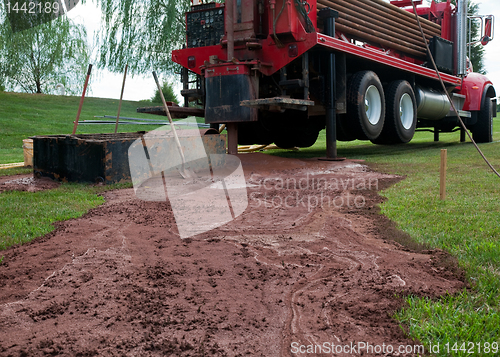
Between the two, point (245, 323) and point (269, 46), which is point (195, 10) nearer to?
point (269, 46)

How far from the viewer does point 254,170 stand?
7.74 metres

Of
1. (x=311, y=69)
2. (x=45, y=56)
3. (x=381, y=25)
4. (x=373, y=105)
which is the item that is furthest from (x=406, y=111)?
(x=45, y=56)

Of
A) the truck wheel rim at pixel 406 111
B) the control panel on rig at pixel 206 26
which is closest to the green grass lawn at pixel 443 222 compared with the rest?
the truck wheel rim at pixel 406 111

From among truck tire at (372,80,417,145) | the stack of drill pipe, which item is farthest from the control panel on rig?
truck tire at (372,80,417,145)

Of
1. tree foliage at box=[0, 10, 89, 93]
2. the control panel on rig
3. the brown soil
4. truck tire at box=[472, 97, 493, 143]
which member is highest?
tree foliage at box=[0, 10, 89, 93]

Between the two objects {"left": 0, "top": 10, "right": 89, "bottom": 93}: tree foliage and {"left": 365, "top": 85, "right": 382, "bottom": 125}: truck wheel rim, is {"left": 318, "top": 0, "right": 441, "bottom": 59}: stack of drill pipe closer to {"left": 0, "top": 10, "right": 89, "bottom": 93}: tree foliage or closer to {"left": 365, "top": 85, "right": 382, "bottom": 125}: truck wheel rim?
{"left": 365, "top": 85, "right": 382, "bottom": 125}: truck wheel rim

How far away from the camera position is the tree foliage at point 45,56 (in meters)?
25.0

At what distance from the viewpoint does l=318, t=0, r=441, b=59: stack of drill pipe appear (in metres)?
9.22

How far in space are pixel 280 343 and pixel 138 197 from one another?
3.92 meters

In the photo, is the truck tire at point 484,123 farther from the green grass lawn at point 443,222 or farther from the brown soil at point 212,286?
the brown soil at point 212,286

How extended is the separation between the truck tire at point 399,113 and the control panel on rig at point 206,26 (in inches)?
159

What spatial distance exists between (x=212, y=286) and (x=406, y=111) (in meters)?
9.33

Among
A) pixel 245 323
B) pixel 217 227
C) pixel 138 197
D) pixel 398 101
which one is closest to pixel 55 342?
pixel 245 323

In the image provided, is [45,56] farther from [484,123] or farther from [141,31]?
[484,123]
